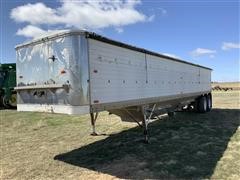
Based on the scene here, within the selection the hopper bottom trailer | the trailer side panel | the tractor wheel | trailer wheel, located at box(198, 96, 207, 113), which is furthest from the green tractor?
the hopper bottom trailer

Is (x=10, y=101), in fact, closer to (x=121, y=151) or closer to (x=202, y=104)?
(x=202, y=104)

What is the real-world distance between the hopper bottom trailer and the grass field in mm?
1230

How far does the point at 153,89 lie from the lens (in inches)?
394

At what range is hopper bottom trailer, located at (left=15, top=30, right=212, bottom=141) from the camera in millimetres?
6457

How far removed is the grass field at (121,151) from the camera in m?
6.61

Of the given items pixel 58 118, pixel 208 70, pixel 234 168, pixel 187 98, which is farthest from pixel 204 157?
pixel 208 70

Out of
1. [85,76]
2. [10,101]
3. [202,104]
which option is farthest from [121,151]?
[10,101]

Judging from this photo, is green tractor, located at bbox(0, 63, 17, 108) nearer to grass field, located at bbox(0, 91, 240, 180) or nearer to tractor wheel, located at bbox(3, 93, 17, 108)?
tractor wheel, located at bbox(3, 93, 17, 108)

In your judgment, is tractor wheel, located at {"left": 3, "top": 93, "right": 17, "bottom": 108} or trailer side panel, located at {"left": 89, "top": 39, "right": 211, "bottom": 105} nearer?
trailer side panel, located at {"left": 89, "top": 39, "right": 211, "bottom": 105}

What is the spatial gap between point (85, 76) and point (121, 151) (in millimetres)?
2884

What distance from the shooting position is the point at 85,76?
6457mm

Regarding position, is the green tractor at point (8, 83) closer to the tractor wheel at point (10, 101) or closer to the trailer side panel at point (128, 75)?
the tractor wheel at point (10, 101)

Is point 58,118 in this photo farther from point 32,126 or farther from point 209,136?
point 209,136

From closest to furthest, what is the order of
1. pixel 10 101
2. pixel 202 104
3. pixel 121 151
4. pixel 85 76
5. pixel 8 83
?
1. pixel 85 76
2. pixel 121 151
3. pixel 202 104
4. pixel 8 83
5. pixel 10 101
